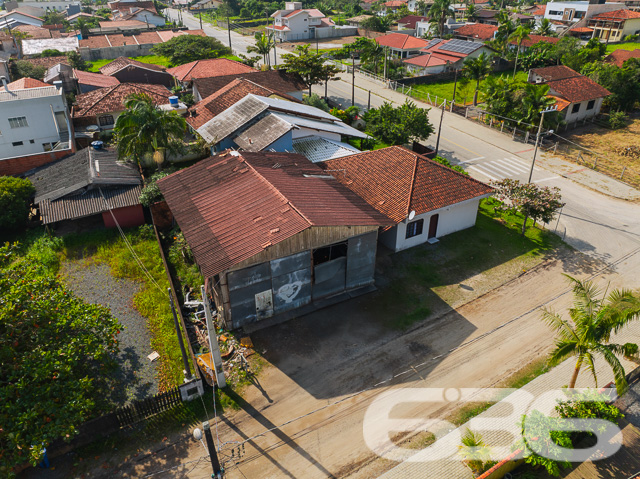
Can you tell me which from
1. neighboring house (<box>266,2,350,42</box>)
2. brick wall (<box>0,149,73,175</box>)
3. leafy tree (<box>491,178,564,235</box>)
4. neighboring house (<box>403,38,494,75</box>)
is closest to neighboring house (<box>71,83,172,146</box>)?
brick wall (<box>0,149,73,175</box>)

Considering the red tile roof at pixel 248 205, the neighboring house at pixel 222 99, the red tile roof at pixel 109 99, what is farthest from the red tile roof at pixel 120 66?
the red tile roof at pixel 248 205

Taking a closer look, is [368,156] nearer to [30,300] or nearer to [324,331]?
[324,331]

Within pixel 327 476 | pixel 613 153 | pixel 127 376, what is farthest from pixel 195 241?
pixel 613 153

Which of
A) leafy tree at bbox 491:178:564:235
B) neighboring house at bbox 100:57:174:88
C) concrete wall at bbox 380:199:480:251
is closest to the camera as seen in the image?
concrete wall at bbox 380:199:480:251

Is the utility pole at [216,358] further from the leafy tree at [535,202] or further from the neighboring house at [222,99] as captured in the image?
the neighboring house at [222,99]

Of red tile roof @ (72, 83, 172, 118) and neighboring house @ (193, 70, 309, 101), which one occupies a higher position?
neighboring house @ (193, 70, 309, 101)

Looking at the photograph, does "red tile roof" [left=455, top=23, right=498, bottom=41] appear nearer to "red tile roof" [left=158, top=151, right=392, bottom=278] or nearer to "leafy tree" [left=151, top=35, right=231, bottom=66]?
"leafy tree" [left=151, top=35, right=231, bottom=66]

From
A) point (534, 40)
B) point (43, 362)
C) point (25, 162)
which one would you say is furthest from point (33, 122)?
point (534, 40)
